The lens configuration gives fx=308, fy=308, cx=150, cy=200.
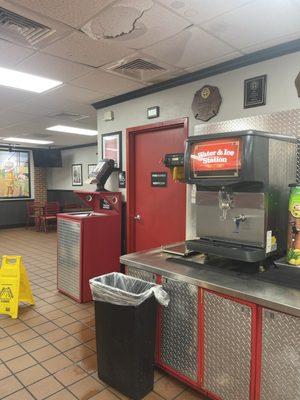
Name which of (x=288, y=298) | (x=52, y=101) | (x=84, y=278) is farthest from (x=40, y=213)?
(x=288, y=298)

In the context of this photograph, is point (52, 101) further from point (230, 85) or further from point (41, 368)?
point (41, 368)

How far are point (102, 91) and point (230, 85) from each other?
1774 mm

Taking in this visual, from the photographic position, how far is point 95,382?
2340mm

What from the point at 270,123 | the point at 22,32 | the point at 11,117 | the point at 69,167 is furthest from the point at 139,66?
the point at 69,167

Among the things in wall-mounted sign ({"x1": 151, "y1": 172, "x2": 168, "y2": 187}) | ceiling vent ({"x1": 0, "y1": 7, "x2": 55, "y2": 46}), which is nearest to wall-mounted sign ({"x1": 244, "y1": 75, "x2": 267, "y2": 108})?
wall-mounted sign ({"x1": 151, "y1": 172, "x2": 168, "y2": 187})

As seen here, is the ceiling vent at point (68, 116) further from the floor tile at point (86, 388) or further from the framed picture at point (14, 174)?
the framed picture at point (14, 174)

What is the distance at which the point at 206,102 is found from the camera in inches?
126

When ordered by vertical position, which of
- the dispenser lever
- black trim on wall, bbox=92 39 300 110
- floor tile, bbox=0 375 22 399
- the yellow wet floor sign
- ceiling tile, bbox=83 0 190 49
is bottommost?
floor tile, bbox=0 375 22 399

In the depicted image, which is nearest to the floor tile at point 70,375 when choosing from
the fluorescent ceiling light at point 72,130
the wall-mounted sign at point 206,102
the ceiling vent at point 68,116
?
the wall-mounted sign at point 206,102

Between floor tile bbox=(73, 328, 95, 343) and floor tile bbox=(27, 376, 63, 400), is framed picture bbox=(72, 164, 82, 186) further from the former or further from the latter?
floor tile bbox=(27, 376, 63, 400)

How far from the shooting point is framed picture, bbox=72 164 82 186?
32.6 feet

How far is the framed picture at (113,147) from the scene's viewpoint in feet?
14.3

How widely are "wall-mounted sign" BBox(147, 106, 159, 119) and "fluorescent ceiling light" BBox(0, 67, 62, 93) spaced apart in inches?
44.4

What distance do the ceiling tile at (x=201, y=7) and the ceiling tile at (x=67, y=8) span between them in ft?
1.42
